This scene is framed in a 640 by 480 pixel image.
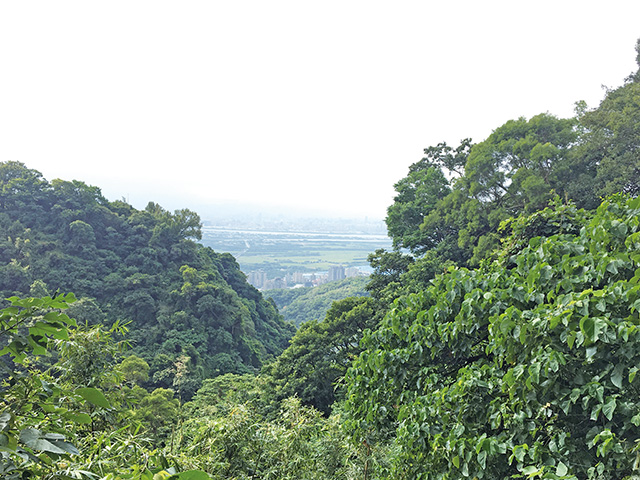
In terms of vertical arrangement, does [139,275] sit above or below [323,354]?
above

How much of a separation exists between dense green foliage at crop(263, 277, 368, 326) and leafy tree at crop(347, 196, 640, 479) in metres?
27.4

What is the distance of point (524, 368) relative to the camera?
219 cm

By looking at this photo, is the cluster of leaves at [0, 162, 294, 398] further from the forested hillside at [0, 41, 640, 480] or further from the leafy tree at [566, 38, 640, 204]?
the leafy tree at [566, 38, 640, 204]

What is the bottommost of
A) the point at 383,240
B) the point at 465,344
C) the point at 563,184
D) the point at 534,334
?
the point at 383,240

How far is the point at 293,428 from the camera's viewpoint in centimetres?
338

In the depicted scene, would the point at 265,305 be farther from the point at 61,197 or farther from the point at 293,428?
the point at 293,428

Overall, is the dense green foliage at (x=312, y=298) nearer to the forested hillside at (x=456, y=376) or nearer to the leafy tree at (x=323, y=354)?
the leafy tree at (x=323, y=354)

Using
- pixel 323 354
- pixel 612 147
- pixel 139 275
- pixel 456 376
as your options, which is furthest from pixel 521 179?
pixel 139 275

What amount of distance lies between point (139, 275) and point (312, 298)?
19326 millimetres

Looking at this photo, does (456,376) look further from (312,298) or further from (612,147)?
(312,298)

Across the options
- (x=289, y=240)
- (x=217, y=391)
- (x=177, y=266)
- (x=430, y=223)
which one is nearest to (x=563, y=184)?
(x=430, y=223)

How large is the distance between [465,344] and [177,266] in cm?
2166

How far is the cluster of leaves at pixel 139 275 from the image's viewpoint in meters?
17.1

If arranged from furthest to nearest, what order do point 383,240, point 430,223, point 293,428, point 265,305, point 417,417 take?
point 383,240, point 265,305, point 430,223, point 293,428, point 417,417
